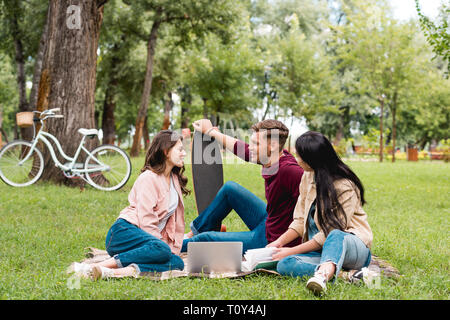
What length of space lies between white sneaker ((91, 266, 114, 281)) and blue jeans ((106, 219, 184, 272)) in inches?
7.2

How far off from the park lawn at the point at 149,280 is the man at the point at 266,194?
25.4 inches

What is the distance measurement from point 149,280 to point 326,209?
4.61 ft

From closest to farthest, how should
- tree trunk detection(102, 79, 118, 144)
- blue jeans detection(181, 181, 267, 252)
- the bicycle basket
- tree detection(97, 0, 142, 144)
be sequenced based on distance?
blue jeans detection(181, 181, 267, 252), the bicycle basket, tree detection(97, 0, 142, 144), tree trunk detection(102, 79, 118, 144)

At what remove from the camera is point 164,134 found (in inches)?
156

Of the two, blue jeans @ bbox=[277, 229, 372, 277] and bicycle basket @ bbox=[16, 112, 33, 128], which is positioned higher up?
bicycle basket @ bbox=[16, 112, 33, 128]

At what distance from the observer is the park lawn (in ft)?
10.5

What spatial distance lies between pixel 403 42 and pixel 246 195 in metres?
23.2

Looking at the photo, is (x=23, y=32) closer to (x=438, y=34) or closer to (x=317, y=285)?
(x=438, y=34)

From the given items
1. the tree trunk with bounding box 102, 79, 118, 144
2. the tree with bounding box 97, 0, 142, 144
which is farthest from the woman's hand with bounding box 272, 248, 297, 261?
the tree trunk with bounding box 102, 79, 118, 144

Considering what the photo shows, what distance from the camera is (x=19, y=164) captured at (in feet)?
27.9

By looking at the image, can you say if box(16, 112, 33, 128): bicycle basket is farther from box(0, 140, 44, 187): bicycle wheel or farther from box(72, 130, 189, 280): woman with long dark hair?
box(72, 130, 189, 280): woman with long dark hair

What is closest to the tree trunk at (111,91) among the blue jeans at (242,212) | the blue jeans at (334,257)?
the blue jeans at (242,212)

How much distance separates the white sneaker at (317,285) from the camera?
9.87 ft

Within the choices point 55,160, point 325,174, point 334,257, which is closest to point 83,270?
point 334,257
